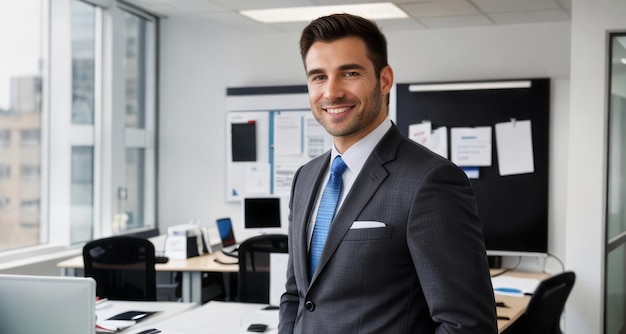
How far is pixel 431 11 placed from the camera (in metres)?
5.59

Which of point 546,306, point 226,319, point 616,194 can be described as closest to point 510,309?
point 546,306

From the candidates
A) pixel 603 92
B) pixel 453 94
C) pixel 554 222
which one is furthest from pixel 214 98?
pixel 603 92

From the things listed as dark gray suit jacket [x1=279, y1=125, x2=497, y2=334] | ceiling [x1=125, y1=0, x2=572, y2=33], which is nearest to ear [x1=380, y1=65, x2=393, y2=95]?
dark gray suit jacket [x1=279, y1=125, x2=497, y2=334]

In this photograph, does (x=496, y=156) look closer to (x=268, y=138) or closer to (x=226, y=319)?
(x=268, y=138)

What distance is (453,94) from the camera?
20.0 feet

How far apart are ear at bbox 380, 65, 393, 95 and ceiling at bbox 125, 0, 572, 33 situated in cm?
372

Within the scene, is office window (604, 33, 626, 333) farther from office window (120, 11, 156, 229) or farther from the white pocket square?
office window (120, 11, 156, 229)

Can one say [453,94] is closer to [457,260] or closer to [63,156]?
[63,156]

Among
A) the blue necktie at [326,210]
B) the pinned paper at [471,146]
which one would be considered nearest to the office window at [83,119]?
the pinned paper at [471,146]

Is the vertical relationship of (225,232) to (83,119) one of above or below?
below

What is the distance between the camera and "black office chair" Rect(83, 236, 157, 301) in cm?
484

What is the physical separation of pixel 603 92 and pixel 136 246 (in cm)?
293

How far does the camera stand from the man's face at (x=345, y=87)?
1.53 m

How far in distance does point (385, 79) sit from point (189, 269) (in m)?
4.02
